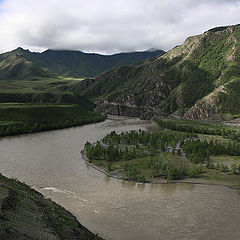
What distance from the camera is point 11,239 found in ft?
89.7

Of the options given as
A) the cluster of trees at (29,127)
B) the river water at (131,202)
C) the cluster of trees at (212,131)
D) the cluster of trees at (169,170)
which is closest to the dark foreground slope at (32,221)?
the river water at (131,202)

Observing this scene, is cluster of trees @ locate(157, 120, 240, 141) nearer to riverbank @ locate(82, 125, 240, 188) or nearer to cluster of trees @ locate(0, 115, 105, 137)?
riverbank @ locate(82, 125, 240, 188)

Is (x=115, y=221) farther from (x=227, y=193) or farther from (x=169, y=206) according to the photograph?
(x=227, y=193)

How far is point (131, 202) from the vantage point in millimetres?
62031

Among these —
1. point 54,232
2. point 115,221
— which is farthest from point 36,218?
point 115,221

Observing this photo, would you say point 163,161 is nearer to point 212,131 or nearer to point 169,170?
point 169,170

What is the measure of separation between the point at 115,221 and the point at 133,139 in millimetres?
76260

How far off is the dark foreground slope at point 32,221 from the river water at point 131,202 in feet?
32.5

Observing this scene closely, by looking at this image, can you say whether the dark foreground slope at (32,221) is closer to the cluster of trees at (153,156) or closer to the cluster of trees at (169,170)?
the cluster of trees at (153,156)

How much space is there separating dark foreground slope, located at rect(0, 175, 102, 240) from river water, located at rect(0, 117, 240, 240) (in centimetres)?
991

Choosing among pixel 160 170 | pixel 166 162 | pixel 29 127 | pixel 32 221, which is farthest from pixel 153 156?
pixel 29 127

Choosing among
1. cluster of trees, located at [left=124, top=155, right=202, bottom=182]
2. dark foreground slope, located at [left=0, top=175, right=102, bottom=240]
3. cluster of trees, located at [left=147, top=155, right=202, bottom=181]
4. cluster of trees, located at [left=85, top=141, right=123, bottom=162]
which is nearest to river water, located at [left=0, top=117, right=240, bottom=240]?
cluster of trees, located at [left=124, top=155, right=202, bottom=182]

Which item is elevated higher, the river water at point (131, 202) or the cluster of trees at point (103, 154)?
the cluster of trees at point (103, 154)

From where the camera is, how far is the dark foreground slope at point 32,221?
29.8 m
